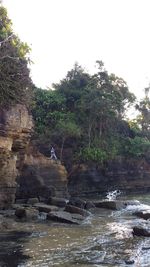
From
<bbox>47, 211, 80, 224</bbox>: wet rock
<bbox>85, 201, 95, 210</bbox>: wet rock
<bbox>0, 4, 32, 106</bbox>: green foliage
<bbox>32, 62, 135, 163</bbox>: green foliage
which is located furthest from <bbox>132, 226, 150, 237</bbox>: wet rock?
<bbox>32, 62, 135, 163</bbox>: green foliage

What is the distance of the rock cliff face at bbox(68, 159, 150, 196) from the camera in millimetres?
30828

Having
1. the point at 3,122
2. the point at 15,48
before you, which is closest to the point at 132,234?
the point at 3,122

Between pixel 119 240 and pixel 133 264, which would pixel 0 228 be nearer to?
pixel 119 240

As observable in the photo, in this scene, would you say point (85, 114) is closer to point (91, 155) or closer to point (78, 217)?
point (91, 155)

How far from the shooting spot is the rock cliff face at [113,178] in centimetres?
3083

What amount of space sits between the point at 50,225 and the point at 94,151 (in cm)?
1842

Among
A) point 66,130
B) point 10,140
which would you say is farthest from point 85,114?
point 10,140

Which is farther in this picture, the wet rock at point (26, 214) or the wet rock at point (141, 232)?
the wet rock at point (26, 214)

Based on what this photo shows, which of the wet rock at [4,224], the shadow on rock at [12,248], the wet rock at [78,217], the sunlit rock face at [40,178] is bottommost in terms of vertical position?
the shadow on rock at [12,248]

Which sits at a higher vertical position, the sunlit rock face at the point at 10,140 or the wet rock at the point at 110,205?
the sunlit rock face at the point at 10,140

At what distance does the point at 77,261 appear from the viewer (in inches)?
320

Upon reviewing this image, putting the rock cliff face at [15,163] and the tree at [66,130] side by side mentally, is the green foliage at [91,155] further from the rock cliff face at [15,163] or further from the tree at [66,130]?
the rock cliff face at [15,163]

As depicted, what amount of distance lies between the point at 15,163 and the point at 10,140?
2.46 meters

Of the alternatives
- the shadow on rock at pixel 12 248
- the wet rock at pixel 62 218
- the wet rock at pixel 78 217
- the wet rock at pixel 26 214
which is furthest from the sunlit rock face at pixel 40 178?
the shadow on rock at pixel 12 248
